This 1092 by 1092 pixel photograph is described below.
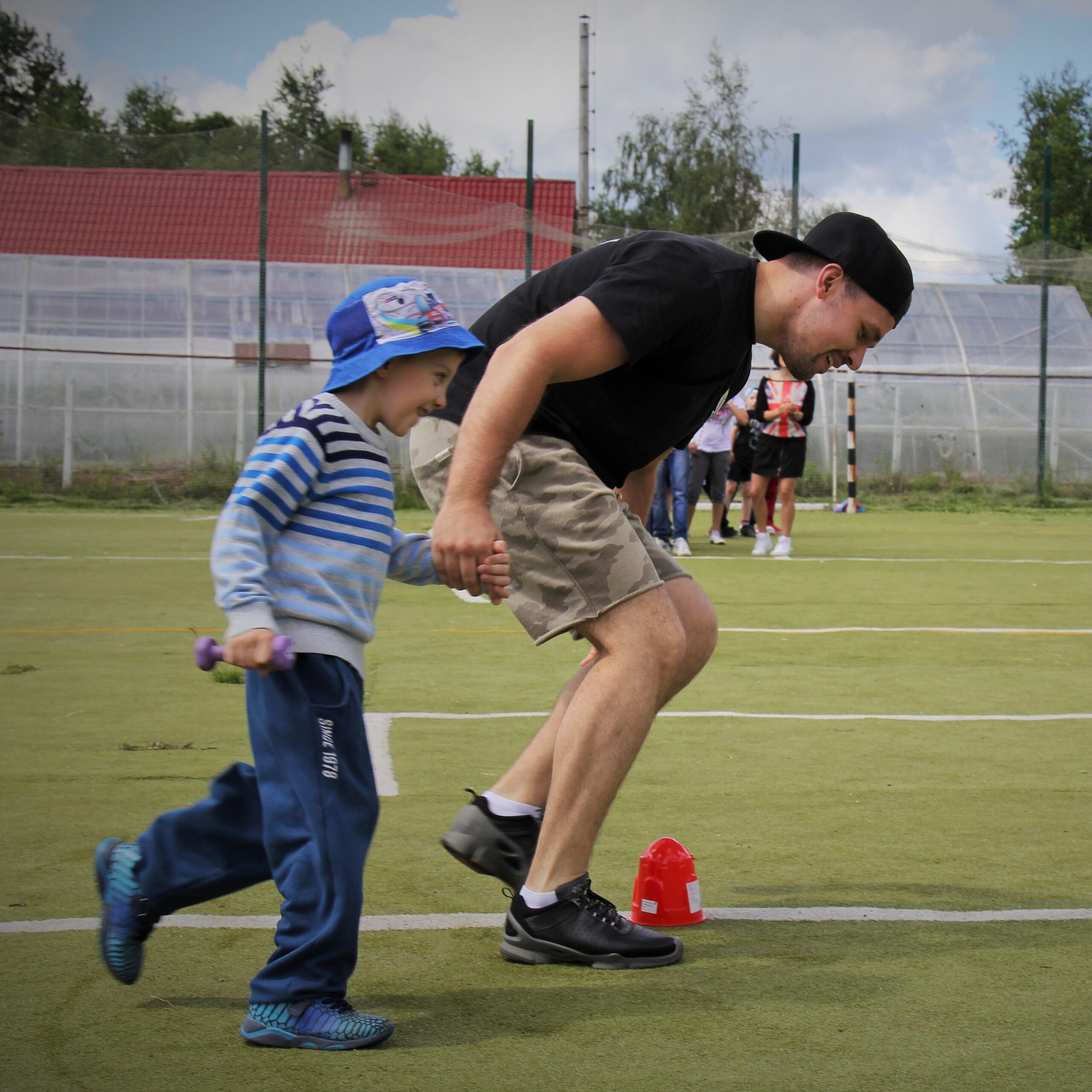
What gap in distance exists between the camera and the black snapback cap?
2988 mm

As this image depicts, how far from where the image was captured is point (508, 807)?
3.26 metres

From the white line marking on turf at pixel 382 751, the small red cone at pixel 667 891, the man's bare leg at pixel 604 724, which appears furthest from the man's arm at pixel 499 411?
the white line marking on turf at pixel 382 751

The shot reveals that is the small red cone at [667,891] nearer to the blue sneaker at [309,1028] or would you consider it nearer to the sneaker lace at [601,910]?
the sneaker lace at [601,910]

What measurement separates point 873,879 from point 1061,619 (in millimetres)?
5587

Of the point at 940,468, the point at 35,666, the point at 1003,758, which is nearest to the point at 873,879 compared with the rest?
the point at 1003,758

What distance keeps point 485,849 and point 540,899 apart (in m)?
0.25

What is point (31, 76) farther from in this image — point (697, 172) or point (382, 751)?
point (382, 751)

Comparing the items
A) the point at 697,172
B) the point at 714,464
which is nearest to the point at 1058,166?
the point at 697,172

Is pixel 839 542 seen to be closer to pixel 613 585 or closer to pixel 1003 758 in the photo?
pixel 1003 758

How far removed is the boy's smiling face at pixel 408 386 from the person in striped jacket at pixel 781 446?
384 inches

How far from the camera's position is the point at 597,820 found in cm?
300

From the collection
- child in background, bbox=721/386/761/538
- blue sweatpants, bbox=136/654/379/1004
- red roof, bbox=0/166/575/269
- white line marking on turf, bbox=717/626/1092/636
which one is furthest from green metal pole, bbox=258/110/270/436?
blue sweatpants, bbox=136/654/379/1004

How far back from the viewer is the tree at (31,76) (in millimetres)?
51562

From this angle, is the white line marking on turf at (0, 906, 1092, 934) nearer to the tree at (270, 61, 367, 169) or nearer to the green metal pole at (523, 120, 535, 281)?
the green metal pole at (523, 120, 535, 281)
